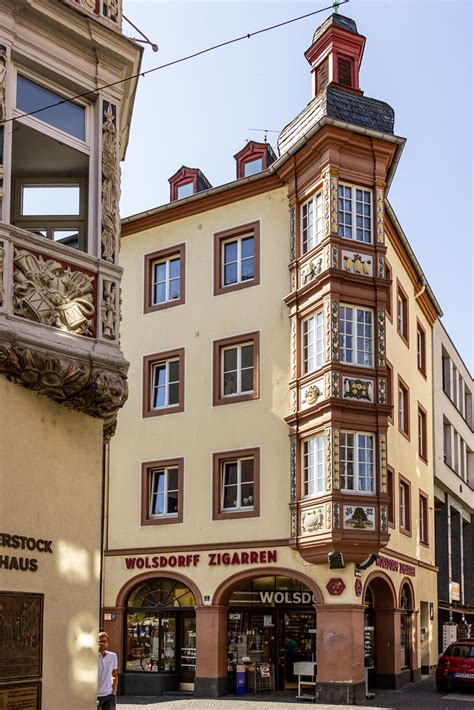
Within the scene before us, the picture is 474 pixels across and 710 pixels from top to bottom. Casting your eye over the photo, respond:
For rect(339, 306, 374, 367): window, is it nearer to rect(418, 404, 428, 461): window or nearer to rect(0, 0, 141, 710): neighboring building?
rect(418, 404, 428, 461): window

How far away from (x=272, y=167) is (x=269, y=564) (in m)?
11.0

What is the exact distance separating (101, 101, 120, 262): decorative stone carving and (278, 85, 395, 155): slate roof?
17.2 meters

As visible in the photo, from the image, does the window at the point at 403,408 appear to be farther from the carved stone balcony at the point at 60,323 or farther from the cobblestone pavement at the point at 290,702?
the carved stone balcony at the point at 60,323

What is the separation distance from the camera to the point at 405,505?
33.0m

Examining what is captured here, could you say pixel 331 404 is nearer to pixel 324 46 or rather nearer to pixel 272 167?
pixel 272 167

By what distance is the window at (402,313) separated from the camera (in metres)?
33.6

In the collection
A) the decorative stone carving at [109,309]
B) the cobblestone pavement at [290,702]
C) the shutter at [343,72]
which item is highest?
the shutter at [343,72]

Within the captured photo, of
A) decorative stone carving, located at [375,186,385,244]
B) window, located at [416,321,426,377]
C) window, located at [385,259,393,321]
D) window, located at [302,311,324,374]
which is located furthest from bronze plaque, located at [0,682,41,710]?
window, located at [416,321,426,377]

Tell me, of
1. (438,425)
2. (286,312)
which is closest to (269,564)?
(286,312)

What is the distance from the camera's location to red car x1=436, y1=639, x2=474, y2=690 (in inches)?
1184

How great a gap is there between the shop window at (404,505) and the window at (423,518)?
2.08 meters

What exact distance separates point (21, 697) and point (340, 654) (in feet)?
56.5

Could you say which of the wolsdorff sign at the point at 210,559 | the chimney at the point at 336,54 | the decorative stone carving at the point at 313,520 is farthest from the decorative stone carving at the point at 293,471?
the chimney at the point at 336,54

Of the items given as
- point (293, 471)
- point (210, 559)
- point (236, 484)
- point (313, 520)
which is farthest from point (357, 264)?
point (210, 559)
